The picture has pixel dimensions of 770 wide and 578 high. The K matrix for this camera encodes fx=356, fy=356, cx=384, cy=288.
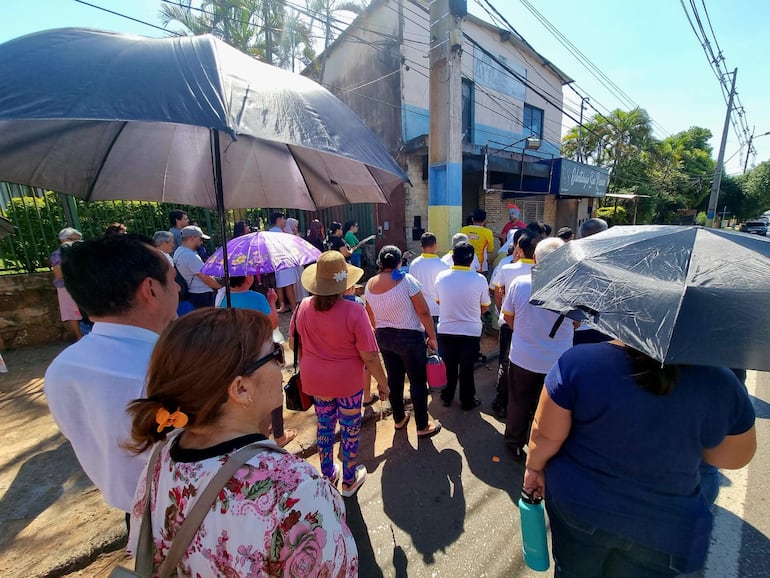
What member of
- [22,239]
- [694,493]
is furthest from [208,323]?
[22,239]

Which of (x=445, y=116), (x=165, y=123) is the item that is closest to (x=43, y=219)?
(x=165, y=123)

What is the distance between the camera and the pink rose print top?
0.84 meters

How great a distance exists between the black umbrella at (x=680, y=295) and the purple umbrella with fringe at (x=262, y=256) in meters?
1.97

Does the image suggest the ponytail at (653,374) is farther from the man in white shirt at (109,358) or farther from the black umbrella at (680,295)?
the man in white shirt at (109,358)

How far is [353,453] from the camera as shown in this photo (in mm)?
2666

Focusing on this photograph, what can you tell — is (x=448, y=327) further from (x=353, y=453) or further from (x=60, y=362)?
(x=60, y=362)

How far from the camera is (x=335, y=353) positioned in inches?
96.7

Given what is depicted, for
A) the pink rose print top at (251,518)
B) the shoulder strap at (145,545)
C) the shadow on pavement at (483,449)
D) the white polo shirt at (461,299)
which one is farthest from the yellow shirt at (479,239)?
the shoulder strap at (145,545)

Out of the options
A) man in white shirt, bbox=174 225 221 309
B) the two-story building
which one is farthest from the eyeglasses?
the two-story building

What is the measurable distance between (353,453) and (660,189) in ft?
98.0

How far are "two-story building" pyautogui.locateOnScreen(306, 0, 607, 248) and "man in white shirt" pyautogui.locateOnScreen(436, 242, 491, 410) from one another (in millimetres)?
6342

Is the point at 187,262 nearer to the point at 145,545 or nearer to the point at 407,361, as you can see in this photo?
the point at 407,361

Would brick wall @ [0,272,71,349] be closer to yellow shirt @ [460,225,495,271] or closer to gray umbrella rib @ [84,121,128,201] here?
gray umbrella rib @ [84,121,128,201]

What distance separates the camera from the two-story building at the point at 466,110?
10203 millimetres
